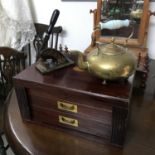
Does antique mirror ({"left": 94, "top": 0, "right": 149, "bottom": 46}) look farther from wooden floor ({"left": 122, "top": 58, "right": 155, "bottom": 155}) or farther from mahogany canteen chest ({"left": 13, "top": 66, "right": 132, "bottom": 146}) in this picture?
mahogany canteen chest ({"left": 13, "top": 66, "right": 132, "bottom": 146})

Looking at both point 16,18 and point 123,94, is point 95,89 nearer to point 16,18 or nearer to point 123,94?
point 123,94

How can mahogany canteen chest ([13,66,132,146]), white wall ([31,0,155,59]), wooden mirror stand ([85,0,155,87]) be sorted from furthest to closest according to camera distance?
white wall ([31,0,155,59]) < wooden mirror stand ([85,0,155,87]) < mahogany canteen chest ([13,66,132,146])

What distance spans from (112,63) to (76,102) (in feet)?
0.54

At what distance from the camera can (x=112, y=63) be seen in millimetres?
569

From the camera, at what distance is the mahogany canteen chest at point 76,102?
1.85ft

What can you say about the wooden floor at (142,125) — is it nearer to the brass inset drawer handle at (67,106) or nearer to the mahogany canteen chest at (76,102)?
the mahogany canteen chest at (76,102)

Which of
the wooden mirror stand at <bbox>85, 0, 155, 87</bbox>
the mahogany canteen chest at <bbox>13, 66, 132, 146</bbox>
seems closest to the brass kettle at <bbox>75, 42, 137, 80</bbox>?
the mahogany canteen chest at <bbox>13, 66, 132, 146</bbox>

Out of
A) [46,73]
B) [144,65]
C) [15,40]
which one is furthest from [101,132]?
[15,40]

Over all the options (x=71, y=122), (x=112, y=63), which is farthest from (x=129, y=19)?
(x=71, y=122)

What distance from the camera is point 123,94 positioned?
0.55 meters

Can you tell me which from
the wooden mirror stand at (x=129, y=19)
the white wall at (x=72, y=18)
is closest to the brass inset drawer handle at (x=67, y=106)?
the wooden mirror stand at (x=129, y=19)

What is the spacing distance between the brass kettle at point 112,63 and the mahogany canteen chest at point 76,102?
0.04 m

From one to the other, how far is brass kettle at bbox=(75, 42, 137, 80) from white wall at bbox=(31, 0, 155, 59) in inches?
26.6

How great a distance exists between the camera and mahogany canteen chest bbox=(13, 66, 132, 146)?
564 mm
